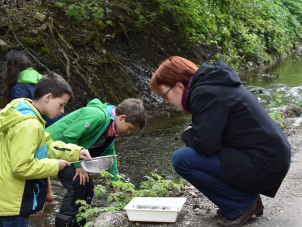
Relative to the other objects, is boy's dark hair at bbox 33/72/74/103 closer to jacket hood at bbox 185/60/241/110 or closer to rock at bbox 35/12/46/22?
jacket hood at bbox 185/60/241/110

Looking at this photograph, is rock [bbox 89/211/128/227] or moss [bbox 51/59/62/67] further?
moss [bbox 51/59/62/67]

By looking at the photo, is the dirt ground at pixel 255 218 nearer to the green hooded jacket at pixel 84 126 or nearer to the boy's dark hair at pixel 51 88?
the green hooded jacket at pixel 84 126

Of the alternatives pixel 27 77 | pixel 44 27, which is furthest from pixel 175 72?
pixel 44 27

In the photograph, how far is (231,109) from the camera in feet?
7.69

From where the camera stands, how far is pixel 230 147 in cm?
246

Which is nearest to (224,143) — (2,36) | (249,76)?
(2,36)

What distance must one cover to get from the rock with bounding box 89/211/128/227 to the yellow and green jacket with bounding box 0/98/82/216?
49 cm

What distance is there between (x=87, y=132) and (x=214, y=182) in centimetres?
141

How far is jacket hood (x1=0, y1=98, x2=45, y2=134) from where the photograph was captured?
2.42 meters

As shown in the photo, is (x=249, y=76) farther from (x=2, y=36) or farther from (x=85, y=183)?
(x=85, y=183)

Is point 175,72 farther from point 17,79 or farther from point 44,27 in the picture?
point 44,27

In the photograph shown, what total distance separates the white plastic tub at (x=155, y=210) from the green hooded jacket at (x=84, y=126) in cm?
87

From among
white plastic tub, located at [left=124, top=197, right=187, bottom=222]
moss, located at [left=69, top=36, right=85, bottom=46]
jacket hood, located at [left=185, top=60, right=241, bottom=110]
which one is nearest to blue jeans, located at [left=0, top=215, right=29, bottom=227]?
white plastic tub, located at [left=124, top=197, right=187, bottom=222]

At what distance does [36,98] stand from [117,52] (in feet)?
21.5
